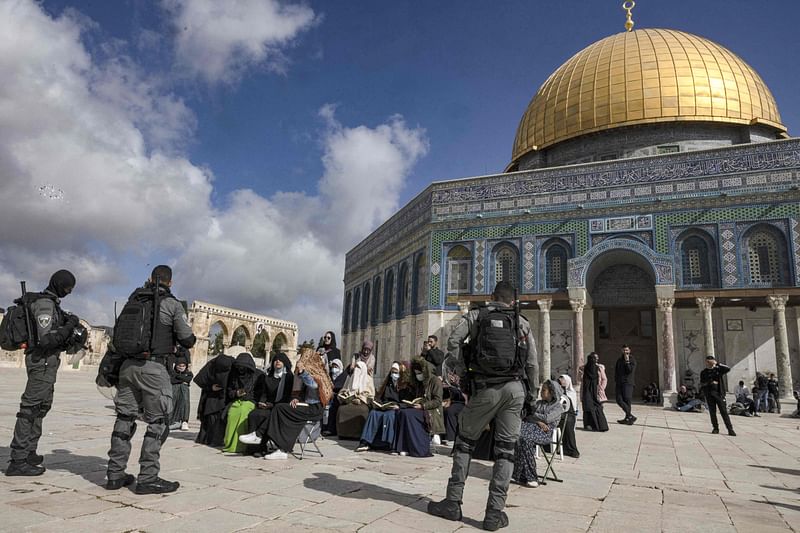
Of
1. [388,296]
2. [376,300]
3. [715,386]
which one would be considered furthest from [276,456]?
[376,300]

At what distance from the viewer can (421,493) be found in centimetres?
411

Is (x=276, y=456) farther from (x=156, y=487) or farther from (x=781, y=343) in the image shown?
(x=781, y=343)

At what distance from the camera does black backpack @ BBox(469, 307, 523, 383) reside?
360 cm

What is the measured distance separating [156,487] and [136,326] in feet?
3.85

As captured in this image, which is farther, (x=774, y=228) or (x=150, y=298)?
(x=774, y=228)

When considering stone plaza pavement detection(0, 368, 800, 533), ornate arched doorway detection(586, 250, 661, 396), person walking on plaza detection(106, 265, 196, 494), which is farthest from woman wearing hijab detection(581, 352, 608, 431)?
ornate arched doorway detection(586, 250, 661, 396)

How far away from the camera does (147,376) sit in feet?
13.2

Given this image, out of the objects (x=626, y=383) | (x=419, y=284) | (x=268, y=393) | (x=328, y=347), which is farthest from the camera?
(x=419, y=284)

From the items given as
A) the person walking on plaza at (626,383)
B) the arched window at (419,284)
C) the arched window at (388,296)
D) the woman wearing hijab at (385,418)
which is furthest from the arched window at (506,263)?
the woman wearing hijab at (385,418)

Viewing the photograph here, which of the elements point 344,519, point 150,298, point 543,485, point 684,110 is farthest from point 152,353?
point 684,110

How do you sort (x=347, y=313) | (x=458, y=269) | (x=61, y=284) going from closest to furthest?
(x=61, y=284) → (x=458, y=269) → (x=347, y=313)

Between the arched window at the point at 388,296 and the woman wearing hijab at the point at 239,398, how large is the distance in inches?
719

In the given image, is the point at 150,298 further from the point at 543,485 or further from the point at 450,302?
→ the point at 450,302

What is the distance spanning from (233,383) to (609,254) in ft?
49.6
